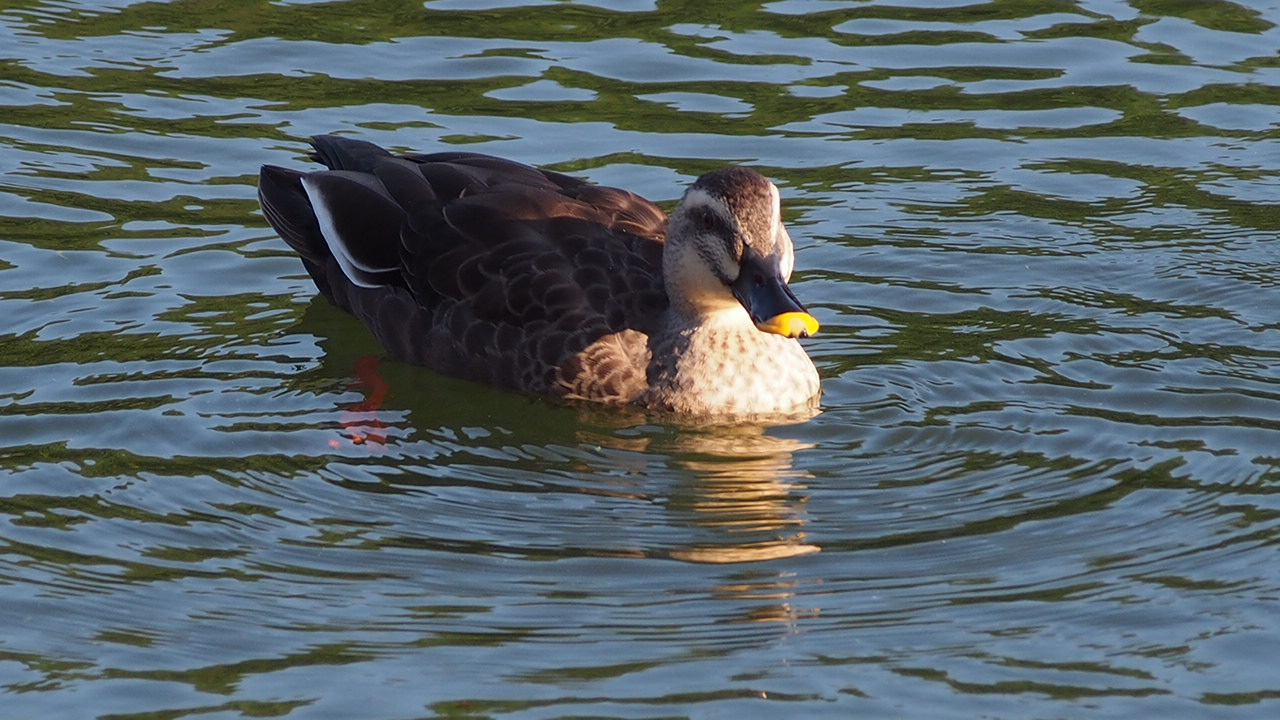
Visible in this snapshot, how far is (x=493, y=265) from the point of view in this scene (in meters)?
10.1

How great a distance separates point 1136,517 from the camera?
26.7 ft

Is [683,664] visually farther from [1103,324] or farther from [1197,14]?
[1197,14]

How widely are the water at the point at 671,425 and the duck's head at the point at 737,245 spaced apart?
66 cm

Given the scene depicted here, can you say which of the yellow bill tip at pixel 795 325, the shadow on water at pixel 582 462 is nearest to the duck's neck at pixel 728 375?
the shadow on water at pixel 582 462

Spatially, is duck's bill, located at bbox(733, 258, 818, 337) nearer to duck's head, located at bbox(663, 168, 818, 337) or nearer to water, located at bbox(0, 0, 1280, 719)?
duck's head, located at bbox(663, 168, 818, 337)

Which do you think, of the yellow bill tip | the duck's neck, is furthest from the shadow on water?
the yellow bill tip

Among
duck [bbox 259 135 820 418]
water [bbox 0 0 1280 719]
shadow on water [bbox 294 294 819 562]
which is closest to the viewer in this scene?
water [bbox 0 0 1280 719]

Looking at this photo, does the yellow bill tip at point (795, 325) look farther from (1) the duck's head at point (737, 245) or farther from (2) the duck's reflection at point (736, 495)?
(2) the duck's reflection at point (736, 495)

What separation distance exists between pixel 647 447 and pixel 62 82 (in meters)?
6.27

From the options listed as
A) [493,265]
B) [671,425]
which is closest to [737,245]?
[671,425]

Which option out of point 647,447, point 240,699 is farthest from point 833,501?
point 240,699

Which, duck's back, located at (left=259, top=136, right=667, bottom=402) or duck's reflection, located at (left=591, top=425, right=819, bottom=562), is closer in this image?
duck's reflection, located at (left=591, top=425, right=819, bottom=562)

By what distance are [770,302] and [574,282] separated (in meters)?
1.22

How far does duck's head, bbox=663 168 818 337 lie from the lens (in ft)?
29.9
